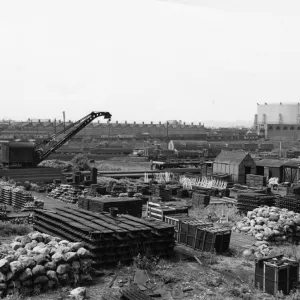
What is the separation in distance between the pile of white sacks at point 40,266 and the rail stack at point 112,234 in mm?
587

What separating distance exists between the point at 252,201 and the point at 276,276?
8.13 m

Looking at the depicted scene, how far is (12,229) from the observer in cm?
1366

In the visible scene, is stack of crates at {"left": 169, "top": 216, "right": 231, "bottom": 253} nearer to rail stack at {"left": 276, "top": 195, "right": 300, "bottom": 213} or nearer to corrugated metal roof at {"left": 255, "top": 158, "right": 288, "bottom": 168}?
rail stack at {"left": 276, "top": 195, "right": 300, "bottom": 213}

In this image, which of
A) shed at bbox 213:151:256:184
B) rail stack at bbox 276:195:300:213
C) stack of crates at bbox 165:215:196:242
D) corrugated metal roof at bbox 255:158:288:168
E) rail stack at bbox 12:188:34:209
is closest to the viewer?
stack of crates at bbox 165:215:196:242

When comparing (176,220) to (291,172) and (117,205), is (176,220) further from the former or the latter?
(291,172)

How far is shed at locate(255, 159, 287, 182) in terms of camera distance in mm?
29750

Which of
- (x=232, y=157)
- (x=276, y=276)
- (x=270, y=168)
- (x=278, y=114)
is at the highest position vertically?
(x=278, y=114)

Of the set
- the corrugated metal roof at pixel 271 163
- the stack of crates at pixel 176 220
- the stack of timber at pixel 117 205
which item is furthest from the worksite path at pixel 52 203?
the corrugated metal roof at pixel 271 163

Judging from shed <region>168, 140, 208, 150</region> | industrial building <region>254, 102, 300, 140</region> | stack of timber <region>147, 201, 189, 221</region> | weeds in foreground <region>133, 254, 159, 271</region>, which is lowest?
weeds in foreground <region>133, 254, 159, 271</region>

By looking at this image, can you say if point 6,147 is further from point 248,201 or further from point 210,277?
point 210,277

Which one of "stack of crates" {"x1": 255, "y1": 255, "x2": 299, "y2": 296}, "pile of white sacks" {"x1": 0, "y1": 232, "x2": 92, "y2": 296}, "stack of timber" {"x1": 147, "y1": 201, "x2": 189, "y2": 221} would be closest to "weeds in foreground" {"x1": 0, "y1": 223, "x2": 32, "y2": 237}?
"pile of white sacks" {"x1": 0, "y1": 232, "x2": 92, "y2": 296}

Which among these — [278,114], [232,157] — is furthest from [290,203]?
[278,114]

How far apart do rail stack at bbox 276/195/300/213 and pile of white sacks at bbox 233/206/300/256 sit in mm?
2068

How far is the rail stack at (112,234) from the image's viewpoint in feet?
34.3
